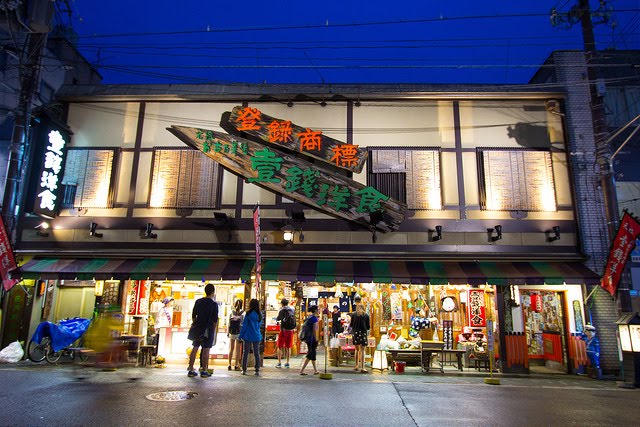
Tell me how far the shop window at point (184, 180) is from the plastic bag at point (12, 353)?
5982 mm

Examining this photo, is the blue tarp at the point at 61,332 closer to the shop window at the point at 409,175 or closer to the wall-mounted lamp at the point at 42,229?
the wall-mounted lamp at the point at 42,229

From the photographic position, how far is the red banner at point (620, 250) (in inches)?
444

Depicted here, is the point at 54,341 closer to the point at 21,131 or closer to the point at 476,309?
the point at 21,131

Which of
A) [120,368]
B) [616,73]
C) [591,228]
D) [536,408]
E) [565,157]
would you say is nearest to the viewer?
[536,408]

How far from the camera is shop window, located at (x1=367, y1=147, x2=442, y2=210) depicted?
1400cm

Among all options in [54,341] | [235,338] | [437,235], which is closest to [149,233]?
[54,341]

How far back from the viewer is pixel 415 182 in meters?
14.1

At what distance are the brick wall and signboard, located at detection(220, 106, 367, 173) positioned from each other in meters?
7.30

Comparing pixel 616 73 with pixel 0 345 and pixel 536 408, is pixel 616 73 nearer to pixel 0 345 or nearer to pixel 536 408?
pixel 536 408

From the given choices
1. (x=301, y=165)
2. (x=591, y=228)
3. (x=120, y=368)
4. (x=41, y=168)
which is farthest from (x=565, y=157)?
(x=41, y=168)

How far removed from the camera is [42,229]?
1402 centimetres

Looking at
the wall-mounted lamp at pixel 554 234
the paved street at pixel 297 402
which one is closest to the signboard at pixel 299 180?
the wall-mounted lamp at pixel 554 234

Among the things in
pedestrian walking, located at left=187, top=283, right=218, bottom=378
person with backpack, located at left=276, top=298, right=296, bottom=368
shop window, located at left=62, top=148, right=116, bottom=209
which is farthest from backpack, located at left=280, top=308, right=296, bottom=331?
shop window, located at left=62, top=148, right=116, bottom=209

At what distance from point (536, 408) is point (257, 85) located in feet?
43.3
